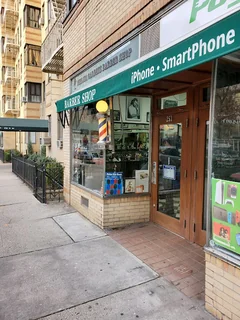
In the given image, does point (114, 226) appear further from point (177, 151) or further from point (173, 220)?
point (177, 151)

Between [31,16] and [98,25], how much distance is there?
57.5 ft

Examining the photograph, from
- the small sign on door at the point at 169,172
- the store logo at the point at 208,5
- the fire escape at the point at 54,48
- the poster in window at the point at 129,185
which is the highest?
the fire escape at the point at 54,48

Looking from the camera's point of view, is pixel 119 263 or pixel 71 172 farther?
pixel 71 172

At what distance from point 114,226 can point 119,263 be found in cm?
150

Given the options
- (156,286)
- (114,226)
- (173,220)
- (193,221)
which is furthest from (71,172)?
(156,286)

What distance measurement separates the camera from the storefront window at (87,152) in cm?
583

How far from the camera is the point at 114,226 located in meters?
5.39

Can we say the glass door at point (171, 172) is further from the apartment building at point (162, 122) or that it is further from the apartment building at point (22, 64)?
the apartment building at point (22, 64)

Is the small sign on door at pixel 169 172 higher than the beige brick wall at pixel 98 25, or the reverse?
the beige brick wall at pixel 98 25

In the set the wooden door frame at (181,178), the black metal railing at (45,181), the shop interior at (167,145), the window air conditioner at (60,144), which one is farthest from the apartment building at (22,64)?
the wooden door frame at (181,178)

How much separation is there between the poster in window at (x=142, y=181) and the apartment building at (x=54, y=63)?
503cm

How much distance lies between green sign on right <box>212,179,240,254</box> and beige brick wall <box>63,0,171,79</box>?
2.61 metres

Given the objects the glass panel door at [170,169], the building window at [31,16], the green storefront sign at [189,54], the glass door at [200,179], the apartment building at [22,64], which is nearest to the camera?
the green storefront sign at [189,54]

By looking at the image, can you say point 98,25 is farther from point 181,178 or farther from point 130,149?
point 181,178
